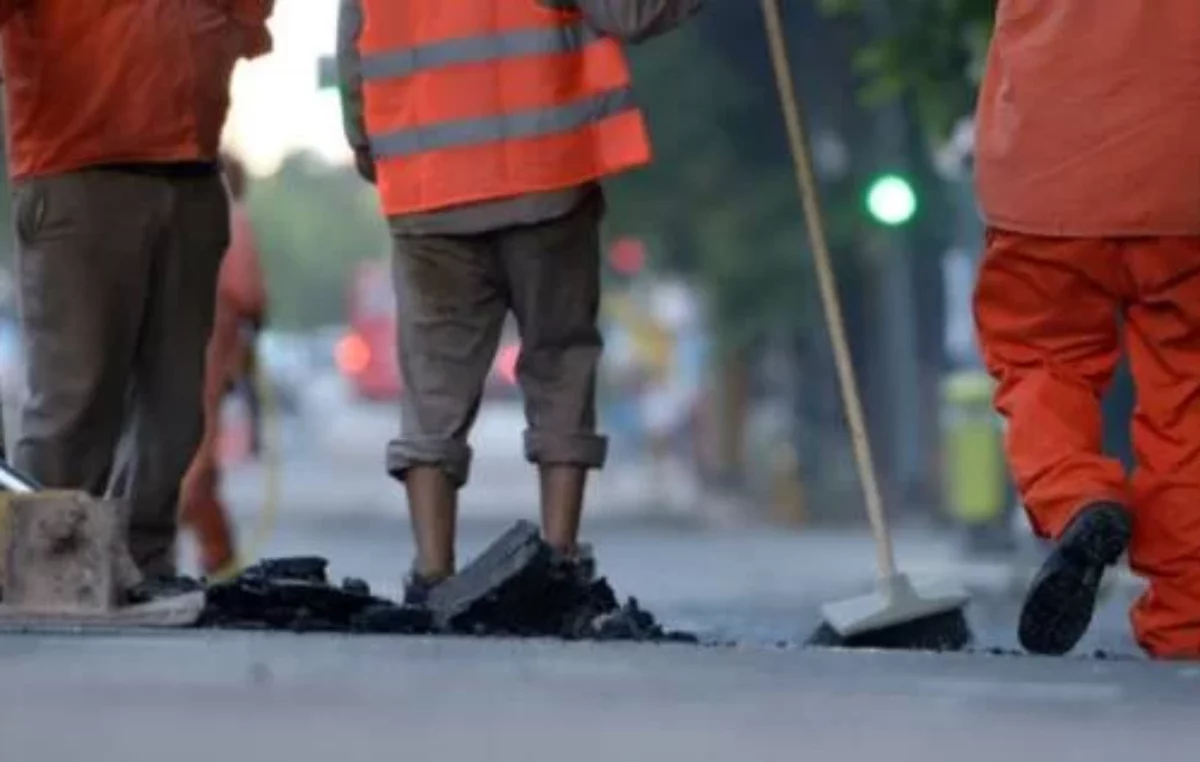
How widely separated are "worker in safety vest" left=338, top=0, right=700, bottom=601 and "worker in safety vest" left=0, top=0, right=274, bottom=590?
0.37 meters

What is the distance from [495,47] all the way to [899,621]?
4.82ft

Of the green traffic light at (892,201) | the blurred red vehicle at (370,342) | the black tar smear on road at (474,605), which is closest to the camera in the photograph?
the black tar smear on road at (474,605)

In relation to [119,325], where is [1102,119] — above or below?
above

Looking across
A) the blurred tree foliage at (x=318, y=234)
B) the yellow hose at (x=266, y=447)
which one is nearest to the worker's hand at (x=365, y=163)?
the yellow hose at (x=266, y=447)

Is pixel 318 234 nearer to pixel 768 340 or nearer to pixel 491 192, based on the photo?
pixel 768 340

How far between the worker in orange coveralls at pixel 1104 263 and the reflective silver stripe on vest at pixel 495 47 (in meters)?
0.98

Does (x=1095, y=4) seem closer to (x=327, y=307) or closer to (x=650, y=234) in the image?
(x=650, y=234)

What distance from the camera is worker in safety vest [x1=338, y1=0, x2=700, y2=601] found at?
28.8 feet

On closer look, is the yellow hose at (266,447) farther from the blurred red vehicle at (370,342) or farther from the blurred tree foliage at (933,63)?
the blurred red vehicle at (370,342)

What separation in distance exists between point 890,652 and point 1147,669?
43 cm

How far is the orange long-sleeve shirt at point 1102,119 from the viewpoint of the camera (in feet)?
26.5

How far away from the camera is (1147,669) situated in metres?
7.04

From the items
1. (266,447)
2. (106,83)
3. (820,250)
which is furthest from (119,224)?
(266,447)

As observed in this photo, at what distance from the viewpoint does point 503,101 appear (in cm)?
877
